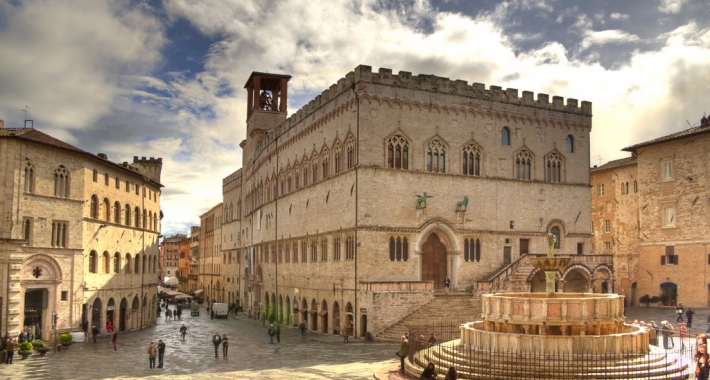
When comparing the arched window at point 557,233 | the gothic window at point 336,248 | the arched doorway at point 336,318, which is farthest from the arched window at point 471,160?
the arched doorway at point 336,318

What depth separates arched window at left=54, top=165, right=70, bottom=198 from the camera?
40469 mm

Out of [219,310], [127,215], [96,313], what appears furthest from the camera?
[219,310]

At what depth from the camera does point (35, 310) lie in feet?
Answer: 128

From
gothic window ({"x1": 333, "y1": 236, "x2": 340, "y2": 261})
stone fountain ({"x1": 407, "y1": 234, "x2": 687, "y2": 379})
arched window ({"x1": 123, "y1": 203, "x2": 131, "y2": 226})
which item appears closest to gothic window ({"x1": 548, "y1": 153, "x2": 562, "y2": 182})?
gothic window ({"x1": 333, "y1": 236, "x2": 340, "y2": 261})

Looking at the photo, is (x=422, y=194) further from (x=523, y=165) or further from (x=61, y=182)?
(x=61, y=182)

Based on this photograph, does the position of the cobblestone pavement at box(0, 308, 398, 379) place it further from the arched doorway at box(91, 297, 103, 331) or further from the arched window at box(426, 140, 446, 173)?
→ the arched window at box(426, 140, 446, 173)

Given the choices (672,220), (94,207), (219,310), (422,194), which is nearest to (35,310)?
(94,207)

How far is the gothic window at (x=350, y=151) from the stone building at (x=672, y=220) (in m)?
24.8

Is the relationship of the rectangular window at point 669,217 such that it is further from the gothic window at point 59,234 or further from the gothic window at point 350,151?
the gothic window at point 59,234

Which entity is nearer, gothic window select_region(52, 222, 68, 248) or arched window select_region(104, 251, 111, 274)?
gothic window select_region(52, 222, 68, 248)

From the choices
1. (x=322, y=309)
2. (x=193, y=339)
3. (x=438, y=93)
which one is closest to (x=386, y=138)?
(x=438, y=93)

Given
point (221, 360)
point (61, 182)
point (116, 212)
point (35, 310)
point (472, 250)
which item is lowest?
point (221, 360)

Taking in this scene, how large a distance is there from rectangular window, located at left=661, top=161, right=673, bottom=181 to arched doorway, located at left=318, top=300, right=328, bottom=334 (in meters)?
27.2

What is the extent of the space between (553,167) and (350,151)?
14.6 metres
